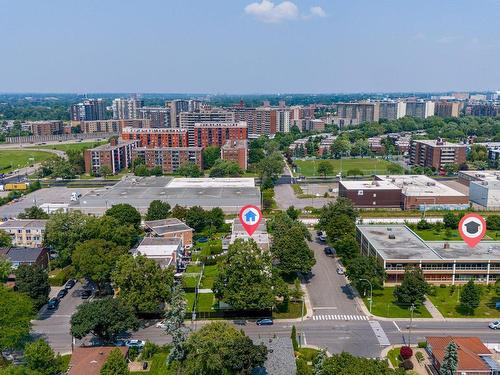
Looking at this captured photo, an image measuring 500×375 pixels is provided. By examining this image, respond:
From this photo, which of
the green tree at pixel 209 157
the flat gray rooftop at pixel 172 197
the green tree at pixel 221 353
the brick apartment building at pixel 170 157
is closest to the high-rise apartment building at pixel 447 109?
the green tree at pixel 209 157

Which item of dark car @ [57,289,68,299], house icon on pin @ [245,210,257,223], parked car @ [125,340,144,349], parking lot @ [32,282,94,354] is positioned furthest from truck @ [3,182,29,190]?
parked car @ [125,340,144,349]

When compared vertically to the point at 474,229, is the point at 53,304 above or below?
below

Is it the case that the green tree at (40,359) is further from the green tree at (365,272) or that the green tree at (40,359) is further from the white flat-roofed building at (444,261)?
the white flat-roofed building at (444,261)

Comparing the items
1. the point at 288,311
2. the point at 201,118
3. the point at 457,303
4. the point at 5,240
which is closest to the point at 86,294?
the point at 5,240

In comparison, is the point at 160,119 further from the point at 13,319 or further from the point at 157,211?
the point at 13,319

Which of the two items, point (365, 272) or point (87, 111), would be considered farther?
point (87, 111)

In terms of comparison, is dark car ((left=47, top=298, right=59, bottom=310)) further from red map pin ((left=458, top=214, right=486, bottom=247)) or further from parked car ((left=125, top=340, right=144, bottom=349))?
red map pin ((left=458, top=214, right=486, bottom=247))
